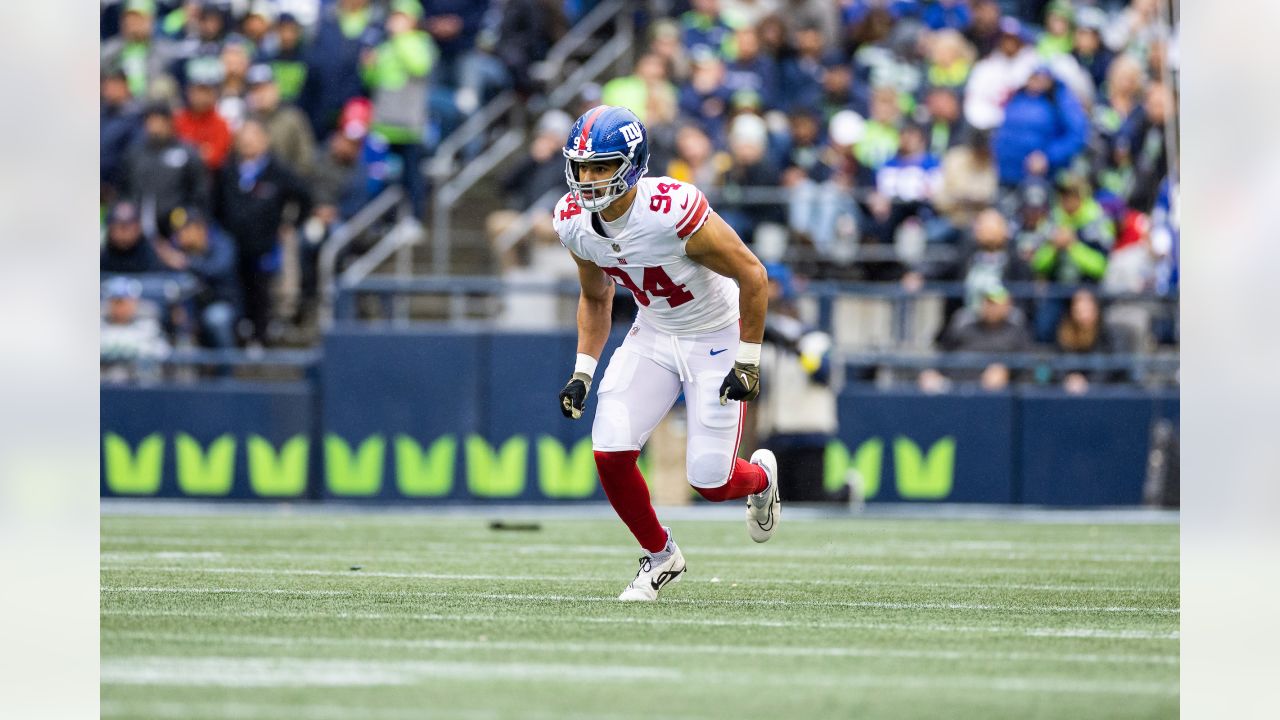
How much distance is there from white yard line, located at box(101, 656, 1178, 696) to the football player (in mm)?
1788

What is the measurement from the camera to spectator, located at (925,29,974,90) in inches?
591

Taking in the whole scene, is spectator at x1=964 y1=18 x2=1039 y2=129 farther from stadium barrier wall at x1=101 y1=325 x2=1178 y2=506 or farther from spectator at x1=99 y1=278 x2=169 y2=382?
spectator at x1=99 y1=278 x2=169 y2=382

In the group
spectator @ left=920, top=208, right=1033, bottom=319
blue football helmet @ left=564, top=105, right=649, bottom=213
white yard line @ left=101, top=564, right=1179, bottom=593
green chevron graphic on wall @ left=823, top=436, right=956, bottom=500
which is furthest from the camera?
spectator @ left=920, top=208, right=1033, bottom=319

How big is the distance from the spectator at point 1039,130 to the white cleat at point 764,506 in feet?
23.4

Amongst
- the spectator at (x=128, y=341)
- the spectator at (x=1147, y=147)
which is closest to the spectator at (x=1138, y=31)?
the spectator at (x=1147, y=147)

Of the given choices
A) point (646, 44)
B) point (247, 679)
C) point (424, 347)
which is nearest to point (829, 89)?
point (646, 44)

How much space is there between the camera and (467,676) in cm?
491

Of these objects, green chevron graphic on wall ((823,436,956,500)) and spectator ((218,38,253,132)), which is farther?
spectator ((218,38,253,132))

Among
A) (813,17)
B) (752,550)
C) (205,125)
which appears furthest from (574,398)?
(813,17)

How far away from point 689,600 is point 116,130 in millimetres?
9494

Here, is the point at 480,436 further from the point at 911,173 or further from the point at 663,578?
the point at 663,578

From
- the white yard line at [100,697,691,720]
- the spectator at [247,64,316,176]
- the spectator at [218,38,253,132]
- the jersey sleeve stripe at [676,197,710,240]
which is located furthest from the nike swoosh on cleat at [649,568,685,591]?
the spectator at [218,38,253,132]

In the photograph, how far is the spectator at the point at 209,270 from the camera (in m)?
13.7
